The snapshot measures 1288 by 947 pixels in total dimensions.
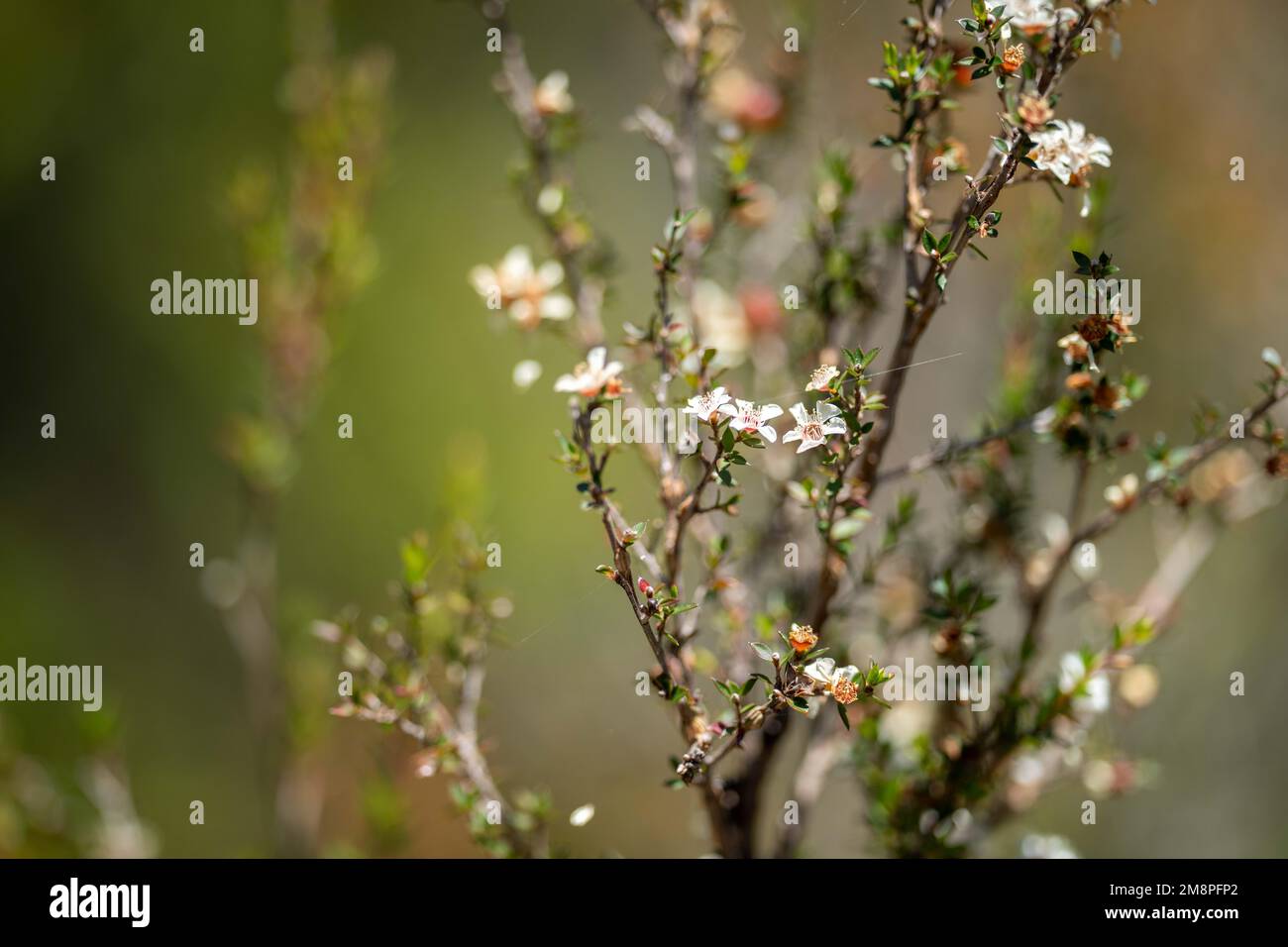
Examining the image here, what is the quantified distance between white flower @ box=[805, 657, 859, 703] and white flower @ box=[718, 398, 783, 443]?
183 mm

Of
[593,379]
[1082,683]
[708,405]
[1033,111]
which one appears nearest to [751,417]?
[708,405]

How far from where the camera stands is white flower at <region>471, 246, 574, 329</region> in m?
1.05

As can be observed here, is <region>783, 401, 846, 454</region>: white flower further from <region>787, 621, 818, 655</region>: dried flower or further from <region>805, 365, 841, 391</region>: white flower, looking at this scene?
<region>787, 621, 818, 655</region>: dried flower

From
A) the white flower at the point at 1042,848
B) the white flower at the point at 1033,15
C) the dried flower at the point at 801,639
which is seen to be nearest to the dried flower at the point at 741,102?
the white flower at the point at 1033,15

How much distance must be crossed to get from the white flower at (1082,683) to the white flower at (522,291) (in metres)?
0.66

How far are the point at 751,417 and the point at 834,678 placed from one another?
8.6 inches

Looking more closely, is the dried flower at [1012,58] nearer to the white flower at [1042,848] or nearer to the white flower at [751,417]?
the white flower at [751,417]

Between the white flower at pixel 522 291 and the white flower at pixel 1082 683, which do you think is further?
the white flower at pixel 522 291

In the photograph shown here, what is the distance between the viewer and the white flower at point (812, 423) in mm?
783

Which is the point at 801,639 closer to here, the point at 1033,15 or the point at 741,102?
the point at 1033,15

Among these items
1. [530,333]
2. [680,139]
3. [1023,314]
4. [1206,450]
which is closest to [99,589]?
[530,333]

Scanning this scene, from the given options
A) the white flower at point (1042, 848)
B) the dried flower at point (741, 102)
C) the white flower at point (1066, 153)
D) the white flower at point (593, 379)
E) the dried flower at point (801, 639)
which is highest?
the dried flower at point (741, 102)

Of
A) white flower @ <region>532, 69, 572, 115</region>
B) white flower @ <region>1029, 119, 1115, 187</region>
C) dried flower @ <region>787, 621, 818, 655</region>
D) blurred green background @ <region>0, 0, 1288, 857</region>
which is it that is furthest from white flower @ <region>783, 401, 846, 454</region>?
blurred green background @ <region>0, 0, 1288, 857</region>

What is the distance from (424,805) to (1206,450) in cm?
205
